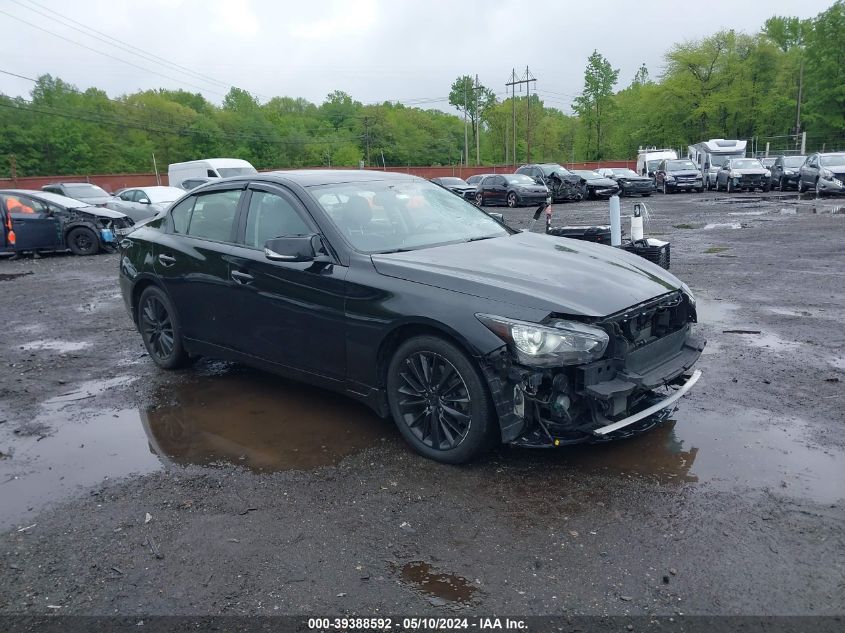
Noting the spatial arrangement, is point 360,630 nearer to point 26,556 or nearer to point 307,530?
point 307,530

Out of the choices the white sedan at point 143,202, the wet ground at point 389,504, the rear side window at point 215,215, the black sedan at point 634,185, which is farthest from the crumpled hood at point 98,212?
the black sedan at point 634,185

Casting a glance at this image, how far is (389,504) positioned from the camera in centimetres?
367

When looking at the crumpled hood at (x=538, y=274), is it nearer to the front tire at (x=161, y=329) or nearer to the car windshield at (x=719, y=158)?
the front tire at (x=161, y=329)

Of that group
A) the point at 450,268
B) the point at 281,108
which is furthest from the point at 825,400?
the point at 281,108

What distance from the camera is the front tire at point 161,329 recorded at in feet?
19.3

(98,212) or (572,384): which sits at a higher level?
(98,212)

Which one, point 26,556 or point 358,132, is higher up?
point 358,132

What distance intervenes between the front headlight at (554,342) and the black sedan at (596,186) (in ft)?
93.3

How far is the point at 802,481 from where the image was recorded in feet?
12.2

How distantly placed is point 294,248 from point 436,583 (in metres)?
2.30

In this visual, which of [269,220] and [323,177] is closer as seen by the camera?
[269,220]

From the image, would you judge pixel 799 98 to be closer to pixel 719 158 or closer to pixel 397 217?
pixel 719 158

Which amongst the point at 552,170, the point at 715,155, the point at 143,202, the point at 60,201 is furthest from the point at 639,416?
the point at 715,155

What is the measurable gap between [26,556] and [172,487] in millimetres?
836
